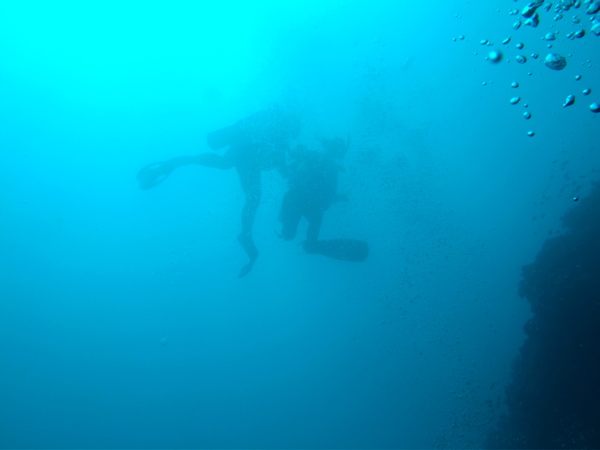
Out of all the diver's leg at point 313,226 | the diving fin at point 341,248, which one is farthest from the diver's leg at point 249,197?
the diving fin at point 341,248

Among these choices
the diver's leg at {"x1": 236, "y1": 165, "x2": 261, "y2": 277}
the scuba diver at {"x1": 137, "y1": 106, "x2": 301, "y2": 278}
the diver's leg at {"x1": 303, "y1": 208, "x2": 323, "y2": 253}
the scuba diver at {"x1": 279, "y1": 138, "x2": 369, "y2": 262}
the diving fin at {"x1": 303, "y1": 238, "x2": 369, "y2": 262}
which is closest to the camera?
the scuba diver at {"x1": 279, "y1": 138, "x2": 369, "y2": 262}

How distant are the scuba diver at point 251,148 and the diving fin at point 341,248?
1.92 m

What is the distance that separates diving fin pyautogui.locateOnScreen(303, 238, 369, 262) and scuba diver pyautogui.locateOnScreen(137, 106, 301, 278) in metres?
1.92

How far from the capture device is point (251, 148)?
7688 millimetres

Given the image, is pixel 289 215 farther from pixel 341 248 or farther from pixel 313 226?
pixel 341 248

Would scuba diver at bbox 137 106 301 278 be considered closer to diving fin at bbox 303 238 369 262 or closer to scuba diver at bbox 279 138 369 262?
scuba diver at bbox 279 138 369 262

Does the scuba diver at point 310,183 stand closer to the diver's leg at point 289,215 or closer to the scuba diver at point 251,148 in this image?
the diver's leg at point 289,215

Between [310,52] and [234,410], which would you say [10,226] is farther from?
[310,52]

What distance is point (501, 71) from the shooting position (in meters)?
16.3

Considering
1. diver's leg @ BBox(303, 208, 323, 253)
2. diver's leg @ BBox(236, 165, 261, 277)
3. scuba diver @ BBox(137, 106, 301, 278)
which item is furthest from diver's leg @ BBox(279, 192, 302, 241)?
diver's leg @ BBox(236, 165, 261, 277)

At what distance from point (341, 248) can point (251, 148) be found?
10.6 ft

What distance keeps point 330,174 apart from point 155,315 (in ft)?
61.4

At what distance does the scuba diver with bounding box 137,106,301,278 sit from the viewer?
7.36 meters

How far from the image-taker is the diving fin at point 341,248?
7922 millimetres
